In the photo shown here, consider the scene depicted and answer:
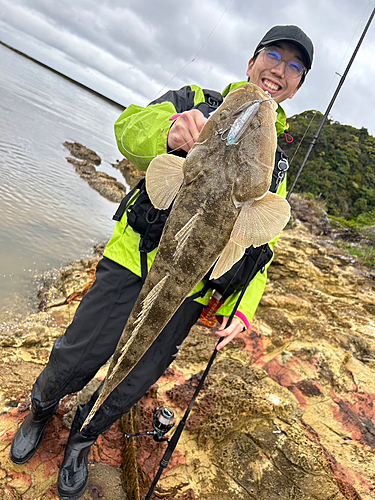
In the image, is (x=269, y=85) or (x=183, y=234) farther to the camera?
(x=269, y=85)

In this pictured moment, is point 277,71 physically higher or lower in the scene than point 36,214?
higher

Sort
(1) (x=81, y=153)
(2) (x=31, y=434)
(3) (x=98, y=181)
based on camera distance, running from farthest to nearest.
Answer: (1) (x=81, y=153)
(3) (x=98, y=181)
(2) (x=31, y=434)

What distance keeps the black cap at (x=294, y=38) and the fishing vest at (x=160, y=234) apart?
74cm

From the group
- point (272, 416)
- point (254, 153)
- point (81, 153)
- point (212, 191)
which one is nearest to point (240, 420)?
point (272, 416)

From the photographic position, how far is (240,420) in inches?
121

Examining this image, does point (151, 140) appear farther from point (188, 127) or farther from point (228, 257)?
point (228, 257)

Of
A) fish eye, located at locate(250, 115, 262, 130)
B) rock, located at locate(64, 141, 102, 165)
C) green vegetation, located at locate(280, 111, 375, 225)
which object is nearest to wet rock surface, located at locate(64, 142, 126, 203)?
rock, located at locate(64, 141, 102, 165)

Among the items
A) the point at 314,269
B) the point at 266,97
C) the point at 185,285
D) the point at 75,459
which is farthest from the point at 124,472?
the point at 314,269

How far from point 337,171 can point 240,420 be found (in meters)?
27.4

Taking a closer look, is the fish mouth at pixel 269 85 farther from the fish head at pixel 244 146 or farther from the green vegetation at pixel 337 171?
the green vegetation at pixel 337 171

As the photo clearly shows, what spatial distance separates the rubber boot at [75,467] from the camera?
7.64ft

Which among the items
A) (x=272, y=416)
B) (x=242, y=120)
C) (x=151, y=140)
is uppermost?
(x=242, y=120)

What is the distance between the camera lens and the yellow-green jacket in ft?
6.82

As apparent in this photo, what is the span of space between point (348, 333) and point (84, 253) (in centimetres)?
641
